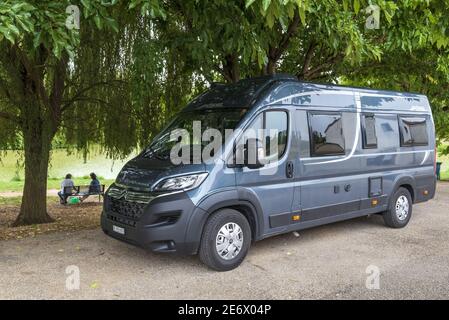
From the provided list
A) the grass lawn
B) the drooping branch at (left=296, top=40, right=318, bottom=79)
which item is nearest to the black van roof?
the drooping branch at (left=296, top=40, right=318, bottom=79)

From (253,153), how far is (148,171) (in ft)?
4.42

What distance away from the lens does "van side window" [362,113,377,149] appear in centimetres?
693

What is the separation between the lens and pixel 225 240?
519 centimetres

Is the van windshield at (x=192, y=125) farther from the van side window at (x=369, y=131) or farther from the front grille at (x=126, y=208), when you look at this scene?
the van side window at (x=369, y=131)

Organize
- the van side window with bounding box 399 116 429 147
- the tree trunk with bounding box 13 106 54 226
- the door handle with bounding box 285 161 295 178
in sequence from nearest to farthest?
the door handle with bounding box 285 161 295 178
the van side window with bounding box 399 116 429 147
the tree trunk with bounding box 13 106 54 226

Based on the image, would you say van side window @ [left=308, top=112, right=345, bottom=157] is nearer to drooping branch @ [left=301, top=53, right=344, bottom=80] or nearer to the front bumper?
the front bumper

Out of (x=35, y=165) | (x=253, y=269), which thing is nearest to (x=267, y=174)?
(x=253, y=269)

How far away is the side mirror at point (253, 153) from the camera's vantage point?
530cm

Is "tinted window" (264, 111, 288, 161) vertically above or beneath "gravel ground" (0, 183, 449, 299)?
above

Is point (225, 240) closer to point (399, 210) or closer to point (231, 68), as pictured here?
point (399, 210)

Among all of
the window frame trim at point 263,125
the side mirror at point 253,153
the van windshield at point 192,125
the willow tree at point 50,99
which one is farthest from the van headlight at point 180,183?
the willow tree at point 50,99

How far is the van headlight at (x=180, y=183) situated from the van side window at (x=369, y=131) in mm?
3303

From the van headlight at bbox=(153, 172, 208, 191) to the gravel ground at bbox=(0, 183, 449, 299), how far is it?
Answer: 42.3 inches

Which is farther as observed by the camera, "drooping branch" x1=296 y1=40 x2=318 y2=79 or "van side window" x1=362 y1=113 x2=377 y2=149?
"drooping branch" x1=296 y1=40 x2=318 y2=79
